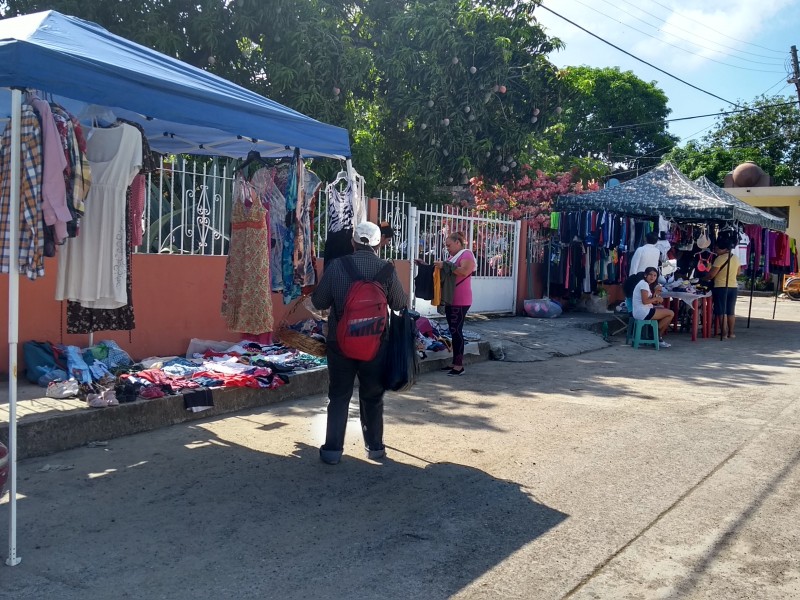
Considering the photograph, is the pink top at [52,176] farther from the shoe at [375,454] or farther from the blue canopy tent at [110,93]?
the shoe at [375,454]

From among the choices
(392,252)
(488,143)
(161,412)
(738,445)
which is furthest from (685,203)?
(161,412)

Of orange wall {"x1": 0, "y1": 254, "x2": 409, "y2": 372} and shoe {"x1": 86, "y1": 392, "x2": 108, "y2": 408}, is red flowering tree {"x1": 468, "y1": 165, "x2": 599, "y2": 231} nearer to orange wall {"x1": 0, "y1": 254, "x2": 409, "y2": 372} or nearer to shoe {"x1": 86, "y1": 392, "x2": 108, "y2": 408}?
orange wall {"x1": 0, "y1": 254, "x2": 409, "y2": 372}

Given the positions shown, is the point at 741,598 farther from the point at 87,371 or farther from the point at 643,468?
the point at 87,371

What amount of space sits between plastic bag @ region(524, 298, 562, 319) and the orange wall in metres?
7.58

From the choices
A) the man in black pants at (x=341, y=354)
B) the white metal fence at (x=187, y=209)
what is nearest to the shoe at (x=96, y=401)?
the man in black pants at (x=341, y=354)

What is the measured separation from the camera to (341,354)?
543cm

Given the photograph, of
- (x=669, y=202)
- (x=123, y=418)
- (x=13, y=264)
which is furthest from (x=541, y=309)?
(x=13, y=264)

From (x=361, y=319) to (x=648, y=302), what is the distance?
8.16 m

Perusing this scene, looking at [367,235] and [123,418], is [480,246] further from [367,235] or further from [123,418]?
[123,418]

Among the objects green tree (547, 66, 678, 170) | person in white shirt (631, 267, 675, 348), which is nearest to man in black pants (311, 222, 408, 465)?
person in white shirt (631, 267, 675, 348)

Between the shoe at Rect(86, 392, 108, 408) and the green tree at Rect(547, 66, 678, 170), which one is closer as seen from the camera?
the shoe at Rect(86, 392, 108, 408)

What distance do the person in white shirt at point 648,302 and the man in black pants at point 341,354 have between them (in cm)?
771

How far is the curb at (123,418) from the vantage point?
5.53 m

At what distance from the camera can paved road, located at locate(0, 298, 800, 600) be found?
3.67 m
